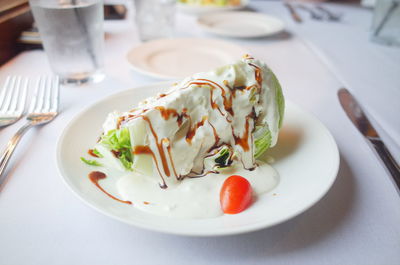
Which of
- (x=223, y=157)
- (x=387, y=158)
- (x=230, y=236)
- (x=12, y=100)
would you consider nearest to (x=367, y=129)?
(x=387, y=158)

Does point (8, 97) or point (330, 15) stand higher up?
point (8, 97)

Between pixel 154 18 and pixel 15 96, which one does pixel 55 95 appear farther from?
pixel 154 18

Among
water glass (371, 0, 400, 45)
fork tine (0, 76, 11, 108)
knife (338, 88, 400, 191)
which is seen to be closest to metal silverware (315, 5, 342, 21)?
water glass (371, 0, 400, 45)

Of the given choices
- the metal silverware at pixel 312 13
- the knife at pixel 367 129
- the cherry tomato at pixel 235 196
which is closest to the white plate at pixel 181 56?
the knife at pixel 367 129

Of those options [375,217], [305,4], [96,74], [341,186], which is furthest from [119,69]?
[305,4]

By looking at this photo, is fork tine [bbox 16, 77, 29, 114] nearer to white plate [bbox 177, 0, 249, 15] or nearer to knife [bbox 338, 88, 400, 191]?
knife [bbox 338, 88, 400, 191]

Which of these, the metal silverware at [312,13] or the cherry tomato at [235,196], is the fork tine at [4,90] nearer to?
the cherry tomato at [235,196]
